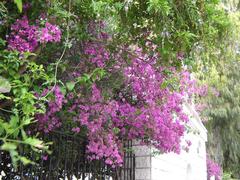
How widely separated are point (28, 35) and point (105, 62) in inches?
43.0

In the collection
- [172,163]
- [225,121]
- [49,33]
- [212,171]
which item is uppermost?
[225,121]

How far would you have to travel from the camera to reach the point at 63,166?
4.41m

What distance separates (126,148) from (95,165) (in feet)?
1.71

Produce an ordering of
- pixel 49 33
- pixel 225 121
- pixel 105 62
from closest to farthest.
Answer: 1. pixel 49 33
2. pixel 105 62
3. pixel 225 121

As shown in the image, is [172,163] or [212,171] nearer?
[172,163]

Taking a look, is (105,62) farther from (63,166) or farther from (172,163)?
(172,163)

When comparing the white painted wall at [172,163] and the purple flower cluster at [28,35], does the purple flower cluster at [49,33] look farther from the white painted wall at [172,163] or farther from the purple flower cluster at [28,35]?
the white painted wall at [172,163]

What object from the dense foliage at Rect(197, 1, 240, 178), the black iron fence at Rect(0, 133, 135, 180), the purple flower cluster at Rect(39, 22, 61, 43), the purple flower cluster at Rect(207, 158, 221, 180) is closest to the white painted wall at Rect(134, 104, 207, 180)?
the black iron fence at Rect(0, 133, 135, 180)

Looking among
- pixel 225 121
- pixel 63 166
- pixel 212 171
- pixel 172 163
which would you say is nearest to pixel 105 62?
pixel 63 166

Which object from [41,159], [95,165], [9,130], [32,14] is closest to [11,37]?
[32,14]

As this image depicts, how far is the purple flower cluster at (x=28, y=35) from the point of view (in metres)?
3.10

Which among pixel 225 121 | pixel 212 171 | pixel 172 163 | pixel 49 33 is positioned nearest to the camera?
pixel 49 33

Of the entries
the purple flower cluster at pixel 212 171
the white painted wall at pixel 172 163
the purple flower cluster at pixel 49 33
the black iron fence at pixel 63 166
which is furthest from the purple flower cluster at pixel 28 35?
the purple flower cluster at pixel 212 171

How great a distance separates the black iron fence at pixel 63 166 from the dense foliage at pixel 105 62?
0.19m
